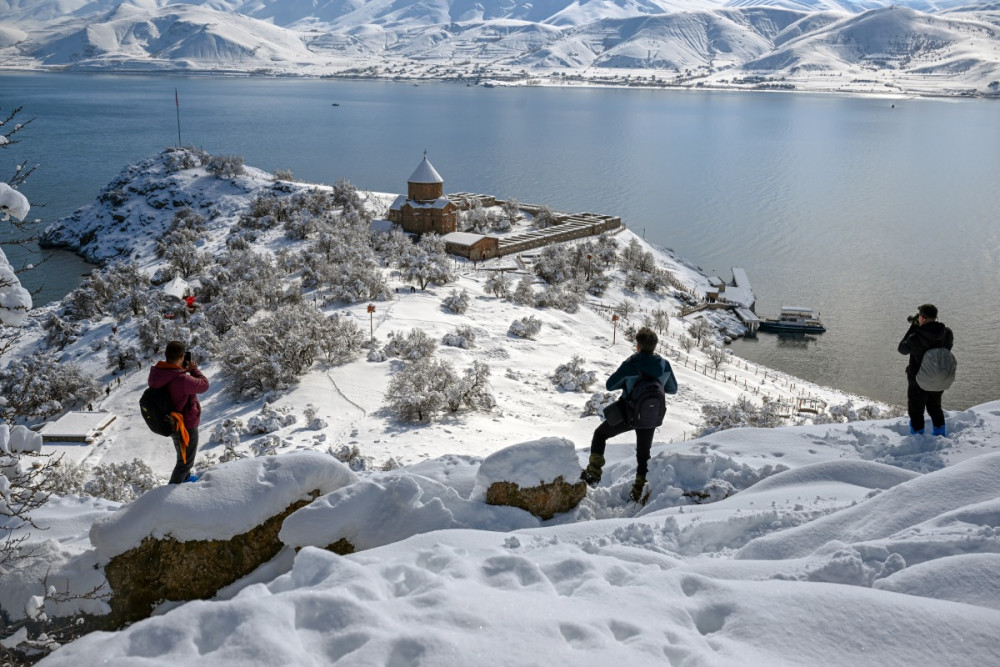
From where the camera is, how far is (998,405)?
889cm

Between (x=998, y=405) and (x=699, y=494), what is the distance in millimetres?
4783

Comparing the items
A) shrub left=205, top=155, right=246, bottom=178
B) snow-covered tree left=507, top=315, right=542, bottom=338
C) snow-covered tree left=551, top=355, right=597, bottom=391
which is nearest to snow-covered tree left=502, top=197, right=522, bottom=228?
shrub left=205, top=155, right=246, bottom=178

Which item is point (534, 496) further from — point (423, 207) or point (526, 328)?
point (423, 207)

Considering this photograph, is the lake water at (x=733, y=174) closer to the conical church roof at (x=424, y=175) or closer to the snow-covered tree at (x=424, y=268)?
the snow-covered tree at (x=424, y=268)

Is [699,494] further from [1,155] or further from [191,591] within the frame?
[1,155]

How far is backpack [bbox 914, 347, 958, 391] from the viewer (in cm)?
802

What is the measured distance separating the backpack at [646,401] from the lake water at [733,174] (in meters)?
14.2

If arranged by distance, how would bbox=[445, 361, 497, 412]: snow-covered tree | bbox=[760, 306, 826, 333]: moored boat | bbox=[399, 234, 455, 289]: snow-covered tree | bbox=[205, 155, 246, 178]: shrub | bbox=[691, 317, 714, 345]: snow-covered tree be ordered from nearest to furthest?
bbox=[445, 361, 497, 412]: snow-covered tree, bbox=[399, 234, 455, 289]: snow-covered tree, bbox=[691, 317, 714, 345]: snow-covered tree, bbox=[760, 306, 826, 333]: moored boat, bbox=[205, 155, 246, 178]: shrub

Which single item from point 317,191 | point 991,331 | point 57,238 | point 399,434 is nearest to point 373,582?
point 399,434

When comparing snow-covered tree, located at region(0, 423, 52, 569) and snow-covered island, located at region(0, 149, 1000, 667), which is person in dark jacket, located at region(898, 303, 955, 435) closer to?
snow-covered island, located at region(0, 149, 1000, 667)

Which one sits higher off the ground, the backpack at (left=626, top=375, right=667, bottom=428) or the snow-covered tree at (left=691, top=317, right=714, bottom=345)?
the backpack at (left=626, top=375, right=667, bottom=428)

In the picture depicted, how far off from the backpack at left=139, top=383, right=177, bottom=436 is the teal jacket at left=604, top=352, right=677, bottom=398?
4.46 m

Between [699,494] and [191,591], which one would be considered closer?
[191,591]

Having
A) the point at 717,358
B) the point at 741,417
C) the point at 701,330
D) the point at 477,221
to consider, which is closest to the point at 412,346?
the point at 741,417
